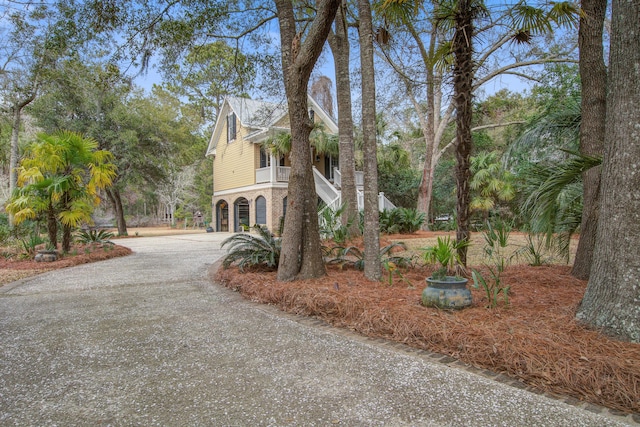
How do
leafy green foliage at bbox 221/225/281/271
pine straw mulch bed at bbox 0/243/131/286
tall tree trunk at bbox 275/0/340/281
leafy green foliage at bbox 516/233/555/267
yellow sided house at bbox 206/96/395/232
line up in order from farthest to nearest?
yellow sided house at bbox 206/96/395/232 < pine straw mulch bed at bbox 0/243/131/286 < leafy green foliage at bbox 221/225/281/271 < leafy green foliage at bbox 516/233/555/267 < tall tree trunk at bbox 275/0/340/281

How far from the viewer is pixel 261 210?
1925 centimetres

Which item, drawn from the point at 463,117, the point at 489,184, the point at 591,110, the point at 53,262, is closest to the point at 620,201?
the point at 463,117

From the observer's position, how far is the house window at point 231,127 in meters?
20.8

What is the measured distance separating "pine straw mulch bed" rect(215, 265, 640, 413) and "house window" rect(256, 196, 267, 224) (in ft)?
45.3

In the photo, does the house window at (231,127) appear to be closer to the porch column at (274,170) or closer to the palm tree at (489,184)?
the porch column at (274,170)

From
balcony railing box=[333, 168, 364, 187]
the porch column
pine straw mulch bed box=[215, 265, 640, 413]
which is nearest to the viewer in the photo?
pine straw mulch bed box=[215, 265, 640, 413]

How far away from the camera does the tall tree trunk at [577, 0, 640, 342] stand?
8.98 feet

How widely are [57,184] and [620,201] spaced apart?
997 cm

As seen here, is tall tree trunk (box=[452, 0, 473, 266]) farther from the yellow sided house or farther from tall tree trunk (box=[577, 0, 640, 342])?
the yellow sided house

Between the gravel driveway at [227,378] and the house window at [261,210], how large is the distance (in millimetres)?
14633

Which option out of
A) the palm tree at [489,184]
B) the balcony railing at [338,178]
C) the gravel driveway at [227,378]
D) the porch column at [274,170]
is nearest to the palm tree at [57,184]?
the gravel driveway at [227,378]

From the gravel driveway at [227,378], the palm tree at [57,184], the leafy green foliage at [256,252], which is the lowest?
the gravel driveway at [227,378]

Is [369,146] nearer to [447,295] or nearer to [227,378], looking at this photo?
[447,295]

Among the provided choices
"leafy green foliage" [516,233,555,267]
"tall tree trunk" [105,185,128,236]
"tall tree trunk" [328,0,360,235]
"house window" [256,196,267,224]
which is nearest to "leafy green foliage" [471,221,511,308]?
"leafy green foliage" [516,233,555,267]
